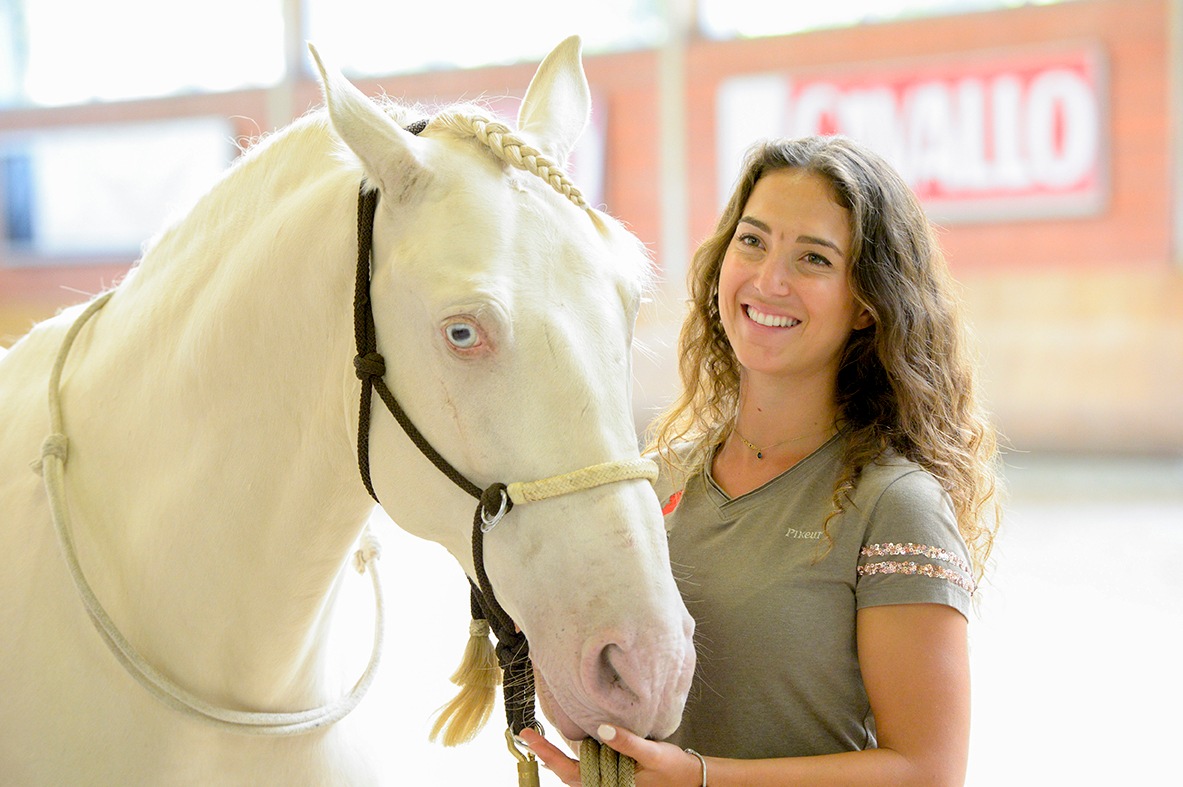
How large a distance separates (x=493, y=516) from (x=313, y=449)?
23cm

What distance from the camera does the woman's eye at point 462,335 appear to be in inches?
37.7

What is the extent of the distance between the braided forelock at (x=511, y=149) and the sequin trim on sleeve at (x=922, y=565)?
1.69 feet

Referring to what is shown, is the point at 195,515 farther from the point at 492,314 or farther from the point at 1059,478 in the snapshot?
the point at 1059,478

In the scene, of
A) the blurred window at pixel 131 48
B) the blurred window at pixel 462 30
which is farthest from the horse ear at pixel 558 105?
the blurred window at pixel 131 48

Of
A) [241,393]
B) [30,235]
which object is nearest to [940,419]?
[241,393]

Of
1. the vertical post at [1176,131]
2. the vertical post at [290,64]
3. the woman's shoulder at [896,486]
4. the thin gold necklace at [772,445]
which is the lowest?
the woman's shoulder at [896,486]

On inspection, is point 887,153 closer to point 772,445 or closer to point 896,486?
point 772,445

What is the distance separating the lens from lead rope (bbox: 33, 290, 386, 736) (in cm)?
108

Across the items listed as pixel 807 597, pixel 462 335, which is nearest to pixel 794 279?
pixel 807 597

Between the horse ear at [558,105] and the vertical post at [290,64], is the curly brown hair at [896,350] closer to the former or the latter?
the horse ear at [558,105]

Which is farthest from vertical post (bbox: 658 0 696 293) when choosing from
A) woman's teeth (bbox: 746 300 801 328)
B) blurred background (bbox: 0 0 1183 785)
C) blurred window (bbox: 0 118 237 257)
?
woman's teeth (bbox: 746 300 801 328)

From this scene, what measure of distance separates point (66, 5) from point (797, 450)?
1103 cm

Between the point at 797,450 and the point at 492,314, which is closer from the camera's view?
the point at 492,314

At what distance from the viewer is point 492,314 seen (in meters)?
0.95
